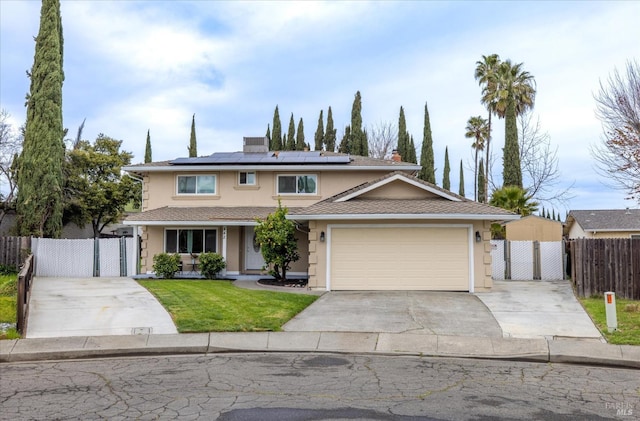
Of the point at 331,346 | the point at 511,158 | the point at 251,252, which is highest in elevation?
A: the point at 511,158

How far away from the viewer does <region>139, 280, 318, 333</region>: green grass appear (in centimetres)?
1111

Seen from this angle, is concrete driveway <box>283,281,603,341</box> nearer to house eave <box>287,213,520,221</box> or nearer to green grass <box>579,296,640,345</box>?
green grass <box>579,296,640,345</box>

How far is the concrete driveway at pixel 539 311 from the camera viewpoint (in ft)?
35.8

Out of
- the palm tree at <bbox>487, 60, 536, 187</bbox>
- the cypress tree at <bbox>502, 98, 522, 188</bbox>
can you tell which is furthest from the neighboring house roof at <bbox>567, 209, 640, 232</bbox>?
the palm tree at <bbox>487, 60, 536, 187</bbox>

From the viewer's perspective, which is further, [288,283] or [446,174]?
[446,174]

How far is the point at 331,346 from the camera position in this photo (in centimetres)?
Result: 980

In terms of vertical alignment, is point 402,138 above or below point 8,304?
above

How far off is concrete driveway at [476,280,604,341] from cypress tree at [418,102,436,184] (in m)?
28.1

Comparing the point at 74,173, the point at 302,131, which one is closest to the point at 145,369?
the point at 74,173

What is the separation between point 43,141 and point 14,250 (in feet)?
23.7

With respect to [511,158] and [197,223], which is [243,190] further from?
[511,158]

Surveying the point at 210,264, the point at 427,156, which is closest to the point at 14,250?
the point at 210,264

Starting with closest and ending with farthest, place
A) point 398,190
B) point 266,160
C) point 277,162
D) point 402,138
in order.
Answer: point 398,190
point 277,162
point 266,160
point 402,138

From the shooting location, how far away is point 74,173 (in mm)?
34969
